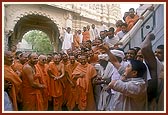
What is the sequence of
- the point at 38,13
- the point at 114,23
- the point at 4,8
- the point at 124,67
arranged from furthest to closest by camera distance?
1. the point at 38,13
2. the point at 114,23
3. the point at 4,8
4. the point at 124,67

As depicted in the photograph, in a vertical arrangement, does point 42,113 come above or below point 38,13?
below

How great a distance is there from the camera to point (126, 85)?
19.4ft

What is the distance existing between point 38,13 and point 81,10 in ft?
3.34

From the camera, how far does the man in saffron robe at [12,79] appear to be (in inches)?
258

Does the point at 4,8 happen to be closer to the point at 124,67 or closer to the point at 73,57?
the point at 73,57

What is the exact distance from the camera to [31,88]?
673 centimetres

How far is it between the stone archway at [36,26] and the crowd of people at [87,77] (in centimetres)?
105

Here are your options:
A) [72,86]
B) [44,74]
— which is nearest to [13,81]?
[44,74]

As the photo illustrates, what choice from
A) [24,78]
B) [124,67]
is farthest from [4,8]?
[124,67]

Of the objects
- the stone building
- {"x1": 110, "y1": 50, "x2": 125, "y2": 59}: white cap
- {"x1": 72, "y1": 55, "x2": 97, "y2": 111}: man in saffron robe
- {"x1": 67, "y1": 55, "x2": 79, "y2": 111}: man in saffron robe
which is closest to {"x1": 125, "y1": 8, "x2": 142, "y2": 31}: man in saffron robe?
the stone building

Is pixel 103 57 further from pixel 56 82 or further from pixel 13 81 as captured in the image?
pixel 13 81

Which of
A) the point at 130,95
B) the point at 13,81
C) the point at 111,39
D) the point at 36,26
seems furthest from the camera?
the point at 36,26

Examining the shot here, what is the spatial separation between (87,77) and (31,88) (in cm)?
96

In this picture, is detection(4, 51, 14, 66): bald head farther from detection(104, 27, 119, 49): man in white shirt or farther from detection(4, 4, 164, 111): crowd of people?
detection(104, 27, 119, 49): man in white shirt
